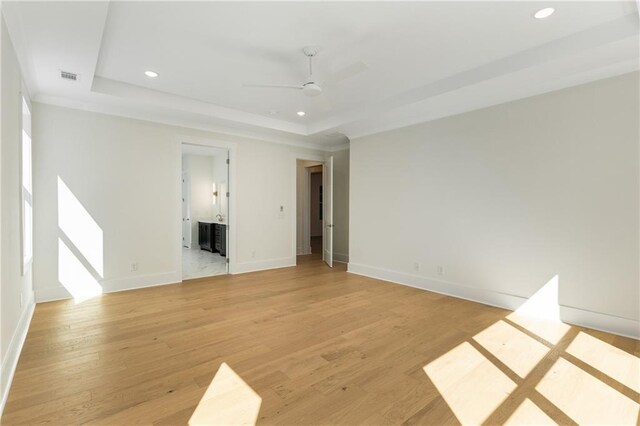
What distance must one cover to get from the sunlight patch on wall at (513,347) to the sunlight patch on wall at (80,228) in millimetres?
5050

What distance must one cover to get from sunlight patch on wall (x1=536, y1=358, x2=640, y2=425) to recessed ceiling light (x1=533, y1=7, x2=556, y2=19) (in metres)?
2.92

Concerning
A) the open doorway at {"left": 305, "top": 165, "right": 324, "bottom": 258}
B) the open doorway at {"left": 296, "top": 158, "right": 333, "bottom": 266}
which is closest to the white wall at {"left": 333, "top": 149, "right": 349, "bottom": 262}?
the open doorway at {"left": 296, "top": 158, "right": 333, "bottom": 266}

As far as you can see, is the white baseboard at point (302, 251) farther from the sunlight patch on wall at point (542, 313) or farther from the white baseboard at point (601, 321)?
the white baseboard at point (601, 321)

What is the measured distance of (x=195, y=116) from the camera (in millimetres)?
4887

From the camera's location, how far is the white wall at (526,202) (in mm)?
3129

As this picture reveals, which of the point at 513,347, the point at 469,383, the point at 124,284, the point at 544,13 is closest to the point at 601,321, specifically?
the point at 513,347

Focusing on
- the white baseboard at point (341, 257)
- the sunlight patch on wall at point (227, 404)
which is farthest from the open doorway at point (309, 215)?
the sunlight patch on wall at point (227, 404)

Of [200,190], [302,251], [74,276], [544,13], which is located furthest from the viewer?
[200,190]

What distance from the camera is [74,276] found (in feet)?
14.0

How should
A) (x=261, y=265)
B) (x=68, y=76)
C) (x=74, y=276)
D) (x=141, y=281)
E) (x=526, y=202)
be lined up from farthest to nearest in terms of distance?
(x=261, y=265)
(x=141, y=281)
(x=74, y=276)
(x=526, y=202)
(x=68, y=76)

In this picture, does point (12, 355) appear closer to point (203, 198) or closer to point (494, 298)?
point (494, 298)

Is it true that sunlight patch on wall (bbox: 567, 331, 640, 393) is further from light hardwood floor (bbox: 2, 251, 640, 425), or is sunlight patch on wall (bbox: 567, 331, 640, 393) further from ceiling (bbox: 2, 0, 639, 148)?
ceiling (bbox: 2, 0, 639, 148)

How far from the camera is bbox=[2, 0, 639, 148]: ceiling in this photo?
8.22 ft

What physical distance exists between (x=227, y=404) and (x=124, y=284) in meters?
3.59
